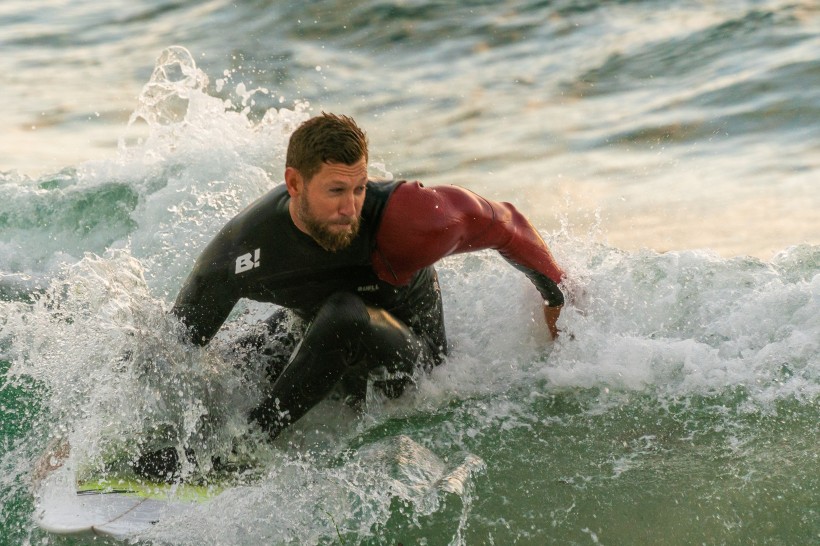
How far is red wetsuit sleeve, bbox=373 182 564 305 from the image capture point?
13.0 feet

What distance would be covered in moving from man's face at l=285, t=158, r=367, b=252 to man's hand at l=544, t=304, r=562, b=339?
1258 millimetres

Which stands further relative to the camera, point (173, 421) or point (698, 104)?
point (698, 104)

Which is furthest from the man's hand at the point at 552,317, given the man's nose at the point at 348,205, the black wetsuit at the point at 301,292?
the man's nose at the point at 348,205

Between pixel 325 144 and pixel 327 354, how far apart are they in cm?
87

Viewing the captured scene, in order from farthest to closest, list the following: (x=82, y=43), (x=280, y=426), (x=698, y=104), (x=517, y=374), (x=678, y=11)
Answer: (x=82, y=43)
(x=678, y=11)
(x=698, y=104)
(x=517, y=374)
(x=280, y=426)

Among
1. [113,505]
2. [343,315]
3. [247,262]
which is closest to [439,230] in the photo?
[343,315]

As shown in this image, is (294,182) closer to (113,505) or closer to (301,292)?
(301,292)

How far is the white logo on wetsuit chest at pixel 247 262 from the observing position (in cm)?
405

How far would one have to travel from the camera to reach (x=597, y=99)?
9672 mm

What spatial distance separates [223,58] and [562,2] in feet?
14.1

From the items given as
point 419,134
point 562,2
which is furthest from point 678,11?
point 419,134

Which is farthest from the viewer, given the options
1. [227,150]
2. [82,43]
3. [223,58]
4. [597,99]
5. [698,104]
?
[82,43]

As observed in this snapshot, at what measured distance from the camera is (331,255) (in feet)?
13.2

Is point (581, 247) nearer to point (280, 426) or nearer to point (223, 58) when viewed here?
point (280, 426)
